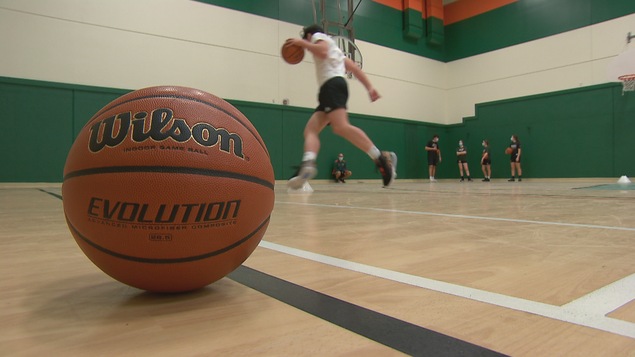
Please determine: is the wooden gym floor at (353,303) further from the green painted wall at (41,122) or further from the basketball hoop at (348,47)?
the basketball hoop at (348,47)

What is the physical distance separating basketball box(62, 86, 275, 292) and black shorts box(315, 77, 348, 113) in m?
2.62

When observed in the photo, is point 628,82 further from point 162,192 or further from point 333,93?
point 162,192

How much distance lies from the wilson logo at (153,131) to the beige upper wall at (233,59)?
897 cm

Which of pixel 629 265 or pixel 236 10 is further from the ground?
pixel 236 10

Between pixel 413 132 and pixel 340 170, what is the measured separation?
379 cm

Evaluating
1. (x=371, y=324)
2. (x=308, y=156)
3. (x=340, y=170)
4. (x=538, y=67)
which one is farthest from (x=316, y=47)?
(x=538, y=67)

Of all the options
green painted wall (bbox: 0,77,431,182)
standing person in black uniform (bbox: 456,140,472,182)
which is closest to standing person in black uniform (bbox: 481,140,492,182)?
standing person in black uniform (bbox: 456,140,472,182)

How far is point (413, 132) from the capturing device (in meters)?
14.3

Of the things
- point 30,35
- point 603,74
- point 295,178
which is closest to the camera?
point 295,178

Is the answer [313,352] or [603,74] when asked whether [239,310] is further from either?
[603,74]

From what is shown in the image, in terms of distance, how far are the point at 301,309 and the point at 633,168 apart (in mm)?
13000

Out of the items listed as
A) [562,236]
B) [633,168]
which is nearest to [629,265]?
[562,236]

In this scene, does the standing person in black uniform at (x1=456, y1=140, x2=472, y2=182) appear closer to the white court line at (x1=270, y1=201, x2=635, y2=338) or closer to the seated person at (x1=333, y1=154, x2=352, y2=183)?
the seated person at (x1=333, y1=154, x2=352, y2=183)

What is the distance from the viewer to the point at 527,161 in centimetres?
1287
